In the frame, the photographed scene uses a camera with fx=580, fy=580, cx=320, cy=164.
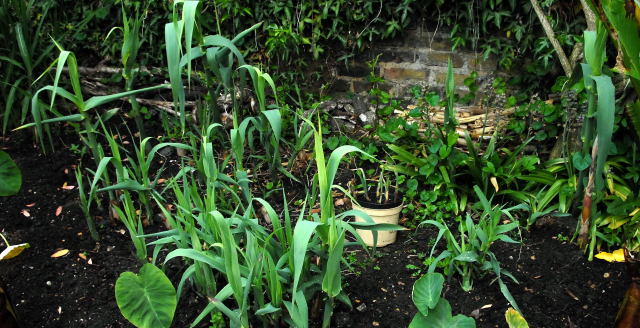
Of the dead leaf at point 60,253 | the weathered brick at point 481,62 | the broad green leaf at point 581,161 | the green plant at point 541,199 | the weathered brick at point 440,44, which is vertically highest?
the weathered brick at point 440,44

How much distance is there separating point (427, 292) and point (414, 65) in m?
1.72

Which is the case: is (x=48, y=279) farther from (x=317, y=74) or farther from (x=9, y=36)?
(x=317, y=74)

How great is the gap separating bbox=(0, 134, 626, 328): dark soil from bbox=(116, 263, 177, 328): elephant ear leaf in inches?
8.1

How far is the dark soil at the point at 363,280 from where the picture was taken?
1.97 metres

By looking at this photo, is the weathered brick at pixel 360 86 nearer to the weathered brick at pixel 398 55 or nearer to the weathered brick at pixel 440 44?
the weathered brick at pixel 398 55

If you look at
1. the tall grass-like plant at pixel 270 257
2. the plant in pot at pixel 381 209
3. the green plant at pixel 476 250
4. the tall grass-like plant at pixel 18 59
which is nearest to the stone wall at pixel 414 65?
the plant in pot at pixel 381 209

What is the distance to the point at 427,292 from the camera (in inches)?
67.1

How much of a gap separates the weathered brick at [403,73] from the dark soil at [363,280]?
41.7 inches

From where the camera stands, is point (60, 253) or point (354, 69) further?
point (354, 69)

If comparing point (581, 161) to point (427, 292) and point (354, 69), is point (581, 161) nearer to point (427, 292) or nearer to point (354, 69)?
point (427, 292)

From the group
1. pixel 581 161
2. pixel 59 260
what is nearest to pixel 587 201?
pixel 581 161

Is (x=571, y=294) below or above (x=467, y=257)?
below

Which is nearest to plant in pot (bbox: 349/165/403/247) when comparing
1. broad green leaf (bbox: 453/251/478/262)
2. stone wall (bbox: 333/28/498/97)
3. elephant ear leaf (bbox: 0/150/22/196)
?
broad green leaf (bbox: 453/251/478/262)

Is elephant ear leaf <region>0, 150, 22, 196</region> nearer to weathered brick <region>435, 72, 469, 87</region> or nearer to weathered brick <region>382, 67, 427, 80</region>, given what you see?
weathered brick <region>382, 67, 427, 80</region>
